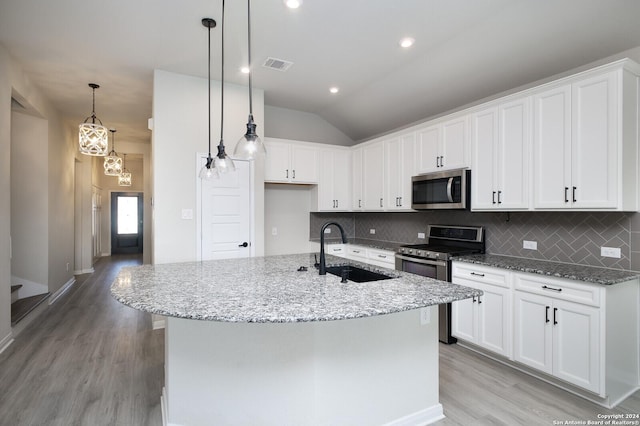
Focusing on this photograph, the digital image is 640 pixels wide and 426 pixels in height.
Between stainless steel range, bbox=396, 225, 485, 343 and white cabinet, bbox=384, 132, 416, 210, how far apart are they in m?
0.52

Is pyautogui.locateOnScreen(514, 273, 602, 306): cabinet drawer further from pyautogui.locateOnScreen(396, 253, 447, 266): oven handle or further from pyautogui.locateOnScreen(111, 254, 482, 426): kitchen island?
pyautogui.locateOnScreen(111, 254, 482, 426): kitchen island

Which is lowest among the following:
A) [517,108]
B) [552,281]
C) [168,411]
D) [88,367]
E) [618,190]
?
[88,367]

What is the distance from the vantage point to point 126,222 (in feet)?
34.0

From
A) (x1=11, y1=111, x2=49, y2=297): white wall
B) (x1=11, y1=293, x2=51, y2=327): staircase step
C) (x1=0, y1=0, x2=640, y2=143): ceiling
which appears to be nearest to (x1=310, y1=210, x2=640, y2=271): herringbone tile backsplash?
(x1=0, y1=0, x2=640, y2=143): ceiling

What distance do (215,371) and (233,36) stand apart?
2721 mm

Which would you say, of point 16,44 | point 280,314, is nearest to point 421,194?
point 280,314

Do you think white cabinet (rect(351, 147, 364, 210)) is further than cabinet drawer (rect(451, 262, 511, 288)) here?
Yes

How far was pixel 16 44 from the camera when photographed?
122 inches

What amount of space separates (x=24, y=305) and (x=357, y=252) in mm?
4421

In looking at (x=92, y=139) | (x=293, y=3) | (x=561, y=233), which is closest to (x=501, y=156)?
Result: (x=561, y=233)

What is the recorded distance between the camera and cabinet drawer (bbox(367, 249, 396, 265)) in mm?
4119

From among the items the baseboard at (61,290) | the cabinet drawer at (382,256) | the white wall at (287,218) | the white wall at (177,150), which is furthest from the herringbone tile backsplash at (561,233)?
the baseboard at (61,290)

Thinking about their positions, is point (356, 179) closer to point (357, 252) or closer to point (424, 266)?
point (357, 252)

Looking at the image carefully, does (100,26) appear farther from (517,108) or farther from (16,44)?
(517,108)
